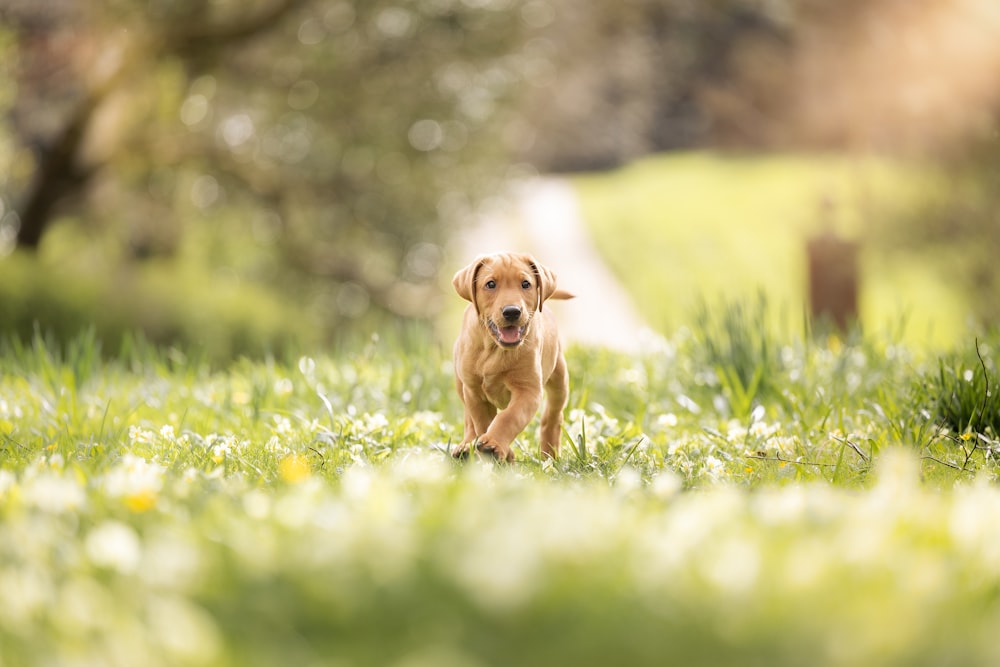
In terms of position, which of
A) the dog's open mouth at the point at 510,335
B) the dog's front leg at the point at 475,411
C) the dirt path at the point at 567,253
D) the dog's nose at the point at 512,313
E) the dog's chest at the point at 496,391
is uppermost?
the dog's nose at the point at 512,313

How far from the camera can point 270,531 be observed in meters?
2.03

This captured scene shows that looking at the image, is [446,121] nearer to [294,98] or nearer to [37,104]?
[294,98]

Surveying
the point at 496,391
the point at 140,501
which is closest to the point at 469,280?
the point at 496,391

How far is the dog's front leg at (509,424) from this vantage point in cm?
347

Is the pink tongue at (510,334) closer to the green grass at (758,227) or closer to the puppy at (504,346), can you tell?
the puppy at (504,346)

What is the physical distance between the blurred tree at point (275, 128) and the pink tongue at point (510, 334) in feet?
27.0

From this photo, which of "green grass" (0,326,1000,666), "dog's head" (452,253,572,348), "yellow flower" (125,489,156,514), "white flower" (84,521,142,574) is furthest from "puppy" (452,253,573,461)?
"white flower" (84,521,142,574)

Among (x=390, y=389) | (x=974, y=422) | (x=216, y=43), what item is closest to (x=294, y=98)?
(x=216, y=43)

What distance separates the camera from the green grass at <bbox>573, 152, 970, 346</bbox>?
13664mm

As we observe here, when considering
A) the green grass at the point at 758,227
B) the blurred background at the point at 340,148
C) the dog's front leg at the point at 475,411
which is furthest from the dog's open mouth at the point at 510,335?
the green grass at the point at 758,227

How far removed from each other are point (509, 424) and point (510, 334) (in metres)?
0.34

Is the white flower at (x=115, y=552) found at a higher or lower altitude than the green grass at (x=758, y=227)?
higher

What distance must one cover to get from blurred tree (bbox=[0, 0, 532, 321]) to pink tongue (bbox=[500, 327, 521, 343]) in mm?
8237

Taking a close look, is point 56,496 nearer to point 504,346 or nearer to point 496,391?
point 504,346
